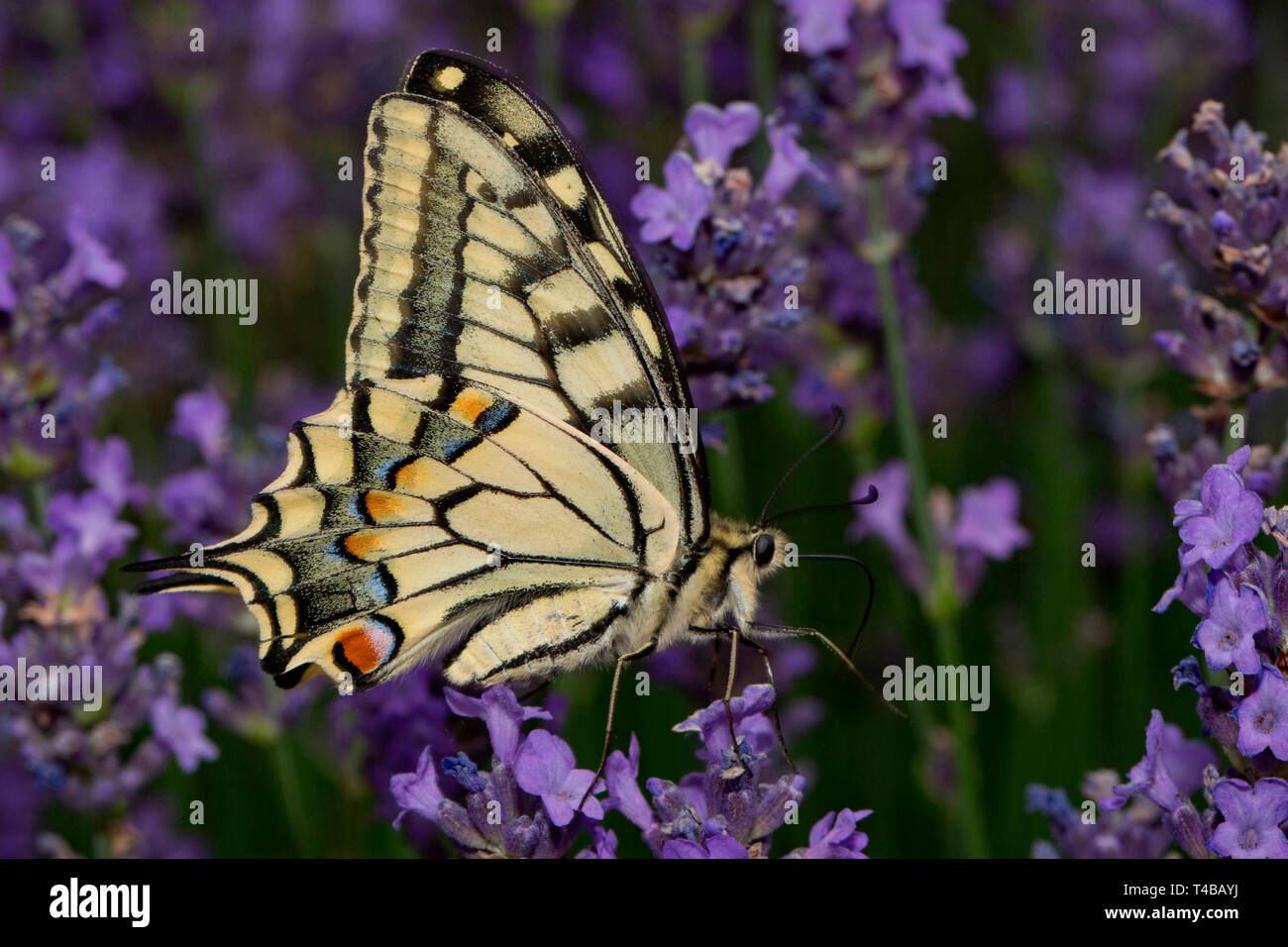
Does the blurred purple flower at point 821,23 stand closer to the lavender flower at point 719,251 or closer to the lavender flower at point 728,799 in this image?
the lavender flower at point 719,251

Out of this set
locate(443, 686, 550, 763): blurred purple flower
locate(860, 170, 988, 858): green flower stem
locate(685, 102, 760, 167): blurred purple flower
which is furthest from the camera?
locate(860, 170, 988, 858): green flower stem

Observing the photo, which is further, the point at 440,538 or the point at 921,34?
the point at 921,34

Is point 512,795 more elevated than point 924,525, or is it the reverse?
point 924,525

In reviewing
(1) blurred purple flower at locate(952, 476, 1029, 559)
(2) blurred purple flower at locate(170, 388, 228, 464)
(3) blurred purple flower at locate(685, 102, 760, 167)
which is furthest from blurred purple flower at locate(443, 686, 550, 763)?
(1) blurred purple flower at locate(952, 476, 1029, 559)

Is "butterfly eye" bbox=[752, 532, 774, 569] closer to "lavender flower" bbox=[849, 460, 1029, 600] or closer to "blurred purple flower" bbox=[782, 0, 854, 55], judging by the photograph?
"lavender flower" bbox=[849, 460, 1029, 600]

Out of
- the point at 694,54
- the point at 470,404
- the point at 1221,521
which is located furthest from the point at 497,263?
the point at 694,54

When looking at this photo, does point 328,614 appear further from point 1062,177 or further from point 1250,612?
point 1062,177

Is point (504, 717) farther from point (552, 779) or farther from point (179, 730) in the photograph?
point (179, 730)
